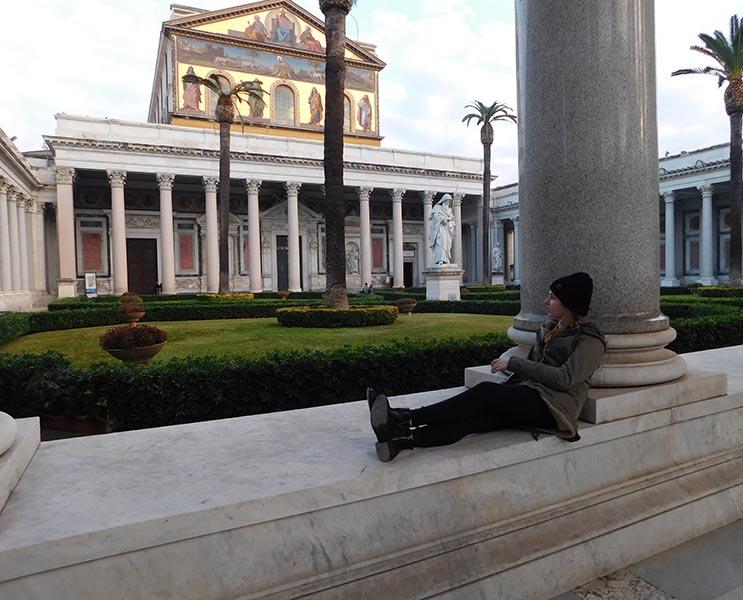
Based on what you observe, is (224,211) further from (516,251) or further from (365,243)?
(516,251)

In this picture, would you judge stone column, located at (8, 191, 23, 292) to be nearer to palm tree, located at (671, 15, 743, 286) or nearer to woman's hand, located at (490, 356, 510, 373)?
woman's hand, located at (490, 356, 510, 373)

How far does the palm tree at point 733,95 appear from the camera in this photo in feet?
75.3

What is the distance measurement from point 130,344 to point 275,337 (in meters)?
4.53

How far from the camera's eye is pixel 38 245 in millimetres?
31422

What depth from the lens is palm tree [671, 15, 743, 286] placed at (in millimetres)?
22953

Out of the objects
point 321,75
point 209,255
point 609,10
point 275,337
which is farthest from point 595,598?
point 321,75

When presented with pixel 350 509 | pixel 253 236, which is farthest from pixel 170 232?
pixel 350 509

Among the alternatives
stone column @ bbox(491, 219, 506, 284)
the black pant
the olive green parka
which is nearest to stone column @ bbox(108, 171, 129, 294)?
stone column @ bbox(491, 219, 506, 284)

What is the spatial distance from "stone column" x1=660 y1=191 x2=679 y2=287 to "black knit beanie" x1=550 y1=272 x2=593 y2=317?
35.2 m

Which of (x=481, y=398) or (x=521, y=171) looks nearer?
(x=481, y=398)

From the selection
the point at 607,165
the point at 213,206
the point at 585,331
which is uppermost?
the point at 213,206

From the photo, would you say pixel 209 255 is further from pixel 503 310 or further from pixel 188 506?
pixel 188 506

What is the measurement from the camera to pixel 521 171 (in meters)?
3.49

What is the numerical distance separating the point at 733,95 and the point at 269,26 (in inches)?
1159
